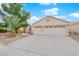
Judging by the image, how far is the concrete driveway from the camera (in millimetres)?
5389

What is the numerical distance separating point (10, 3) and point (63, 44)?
7.03 ft

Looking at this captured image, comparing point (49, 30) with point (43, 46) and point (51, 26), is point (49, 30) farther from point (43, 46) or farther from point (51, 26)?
point (43, 46)

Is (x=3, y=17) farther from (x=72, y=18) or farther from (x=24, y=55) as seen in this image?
(x=72, y=18)

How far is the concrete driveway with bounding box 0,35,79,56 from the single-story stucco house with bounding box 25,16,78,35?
0.22 meters

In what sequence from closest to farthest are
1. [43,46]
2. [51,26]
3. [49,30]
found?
[43,46]
[51,26]
[49,30]

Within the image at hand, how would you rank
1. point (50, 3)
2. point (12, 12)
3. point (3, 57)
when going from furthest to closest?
point (12, 12), point (50, 3), point (3, 57)

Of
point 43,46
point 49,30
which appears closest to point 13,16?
point 49,30

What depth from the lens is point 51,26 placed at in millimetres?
6379

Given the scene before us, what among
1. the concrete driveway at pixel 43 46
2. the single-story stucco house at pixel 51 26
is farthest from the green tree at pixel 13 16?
the concrete driveway at pixel 43 46

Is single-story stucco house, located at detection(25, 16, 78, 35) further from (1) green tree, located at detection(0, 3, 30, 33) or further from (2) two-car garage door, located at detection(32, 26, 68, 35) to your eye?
(1) green tree, located at detection(0, 3, 30, 33)

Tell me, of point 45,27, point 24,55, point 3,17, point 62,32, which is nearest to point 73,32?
point 62,32

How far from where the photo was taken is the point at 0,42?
20.9 feet

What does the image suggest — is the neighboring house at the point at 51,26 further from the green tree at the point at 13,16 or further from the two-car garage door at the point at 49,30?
the green tree at the point at 13,16

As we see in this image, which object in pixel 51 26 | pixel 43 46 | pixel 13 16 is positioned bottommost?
pixel 43 46
